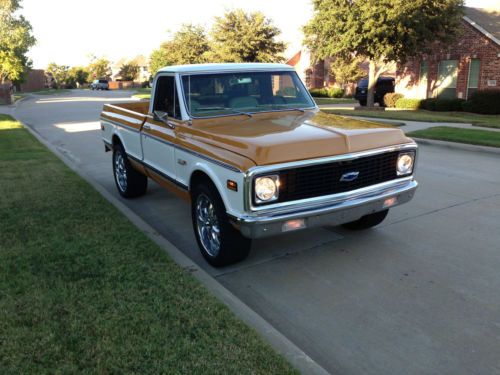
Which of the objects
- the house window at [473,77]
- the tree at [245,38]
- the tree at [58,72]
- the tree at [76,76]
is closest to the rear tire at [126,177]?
the house window at [473,77]

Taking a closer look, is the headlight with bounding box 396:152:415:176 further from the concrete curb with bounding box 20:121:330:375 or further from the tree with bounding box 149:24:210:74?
the tree with bounding box 149:24:210:74

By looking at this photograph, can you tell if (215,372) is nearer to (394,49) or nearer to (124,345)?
(124,345)

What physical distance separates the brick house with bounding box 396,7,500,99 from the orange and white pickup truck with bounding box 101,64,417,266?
67.5ft

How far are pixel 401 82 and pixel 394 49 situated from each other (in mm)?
6065

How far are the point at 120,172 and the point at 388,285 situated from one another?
15.9ft

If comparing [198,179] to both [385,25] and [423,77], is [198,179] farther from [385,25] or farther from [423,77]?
[423,77]

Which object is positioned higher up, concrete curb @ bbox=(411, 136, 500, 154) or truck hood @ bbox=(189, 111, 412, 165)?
truck hood @ bbox=(189, 111, 412, 165)

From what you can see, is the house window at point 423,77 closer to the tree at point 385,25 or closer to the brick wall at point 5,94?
the tree at point 385,25

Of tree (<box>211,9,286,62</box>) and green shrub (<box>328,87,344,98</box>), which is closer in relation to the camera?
tree (<box>211,9,286,62</box>)

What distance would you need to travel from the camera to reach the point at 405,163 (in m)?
4.76

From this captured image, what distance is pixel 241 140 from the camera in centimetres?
405

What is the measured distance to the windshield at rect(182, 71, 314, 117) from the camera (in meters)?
5.16

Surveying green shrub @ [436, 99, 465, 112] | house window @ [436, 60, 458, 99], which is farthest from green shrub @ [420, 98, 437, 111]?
house window @ [436, 60, 458, 99]

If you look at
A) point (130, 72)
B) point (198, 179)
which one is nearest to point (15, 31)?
point (198, 179)
